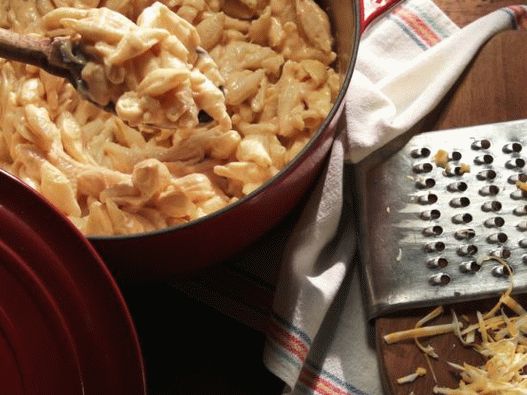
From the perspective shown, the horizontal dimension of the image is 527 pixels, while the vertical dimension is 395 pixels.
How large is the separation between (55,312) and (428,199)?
58 centimetres

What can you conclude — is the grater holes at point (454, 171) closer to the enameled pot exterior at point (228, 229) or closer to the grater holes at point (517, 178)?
the grater holes at point (517, 178)

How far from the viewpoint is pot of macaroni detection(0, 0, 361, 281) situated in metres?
0.98

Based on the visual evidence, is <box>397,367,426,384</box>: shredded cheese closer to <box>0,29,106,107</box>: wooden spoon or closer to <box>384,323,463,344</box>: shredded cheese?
<box>384,323,463,344</box>: shredded cheese

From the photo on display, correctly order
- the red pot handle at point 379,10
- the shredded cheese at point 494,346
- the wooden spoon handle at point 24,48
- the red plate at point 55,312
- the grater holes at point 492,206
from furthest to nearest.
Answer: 1. the red pot handle at point 379,10
2. the grater holes at point 492,206
3. the shredded cheese at point 494,346
4. the wooden spoon handle at point 24,48
5. the red plate at point 55,312

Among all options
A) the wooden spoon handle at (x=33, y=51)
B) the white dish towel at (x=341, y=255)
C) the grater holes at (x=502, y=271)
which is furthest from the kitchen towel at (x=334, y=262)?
the wooden spoon handle at (x=33, y=51)

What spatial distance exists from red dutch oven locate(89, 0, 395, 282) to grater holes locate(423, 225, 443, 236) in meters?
0.18

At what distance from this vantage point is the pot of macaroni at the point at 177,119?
979 mm

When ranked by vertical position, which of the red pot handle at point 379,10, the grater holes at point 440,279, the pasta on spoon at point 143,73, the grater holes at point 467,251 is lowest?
the grater holes at point 440,279

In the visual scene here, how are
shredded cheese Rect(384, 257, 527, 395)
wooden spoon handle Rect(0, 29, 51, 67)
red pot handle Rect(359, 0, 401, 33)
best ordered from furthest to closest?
1. red pot handle Rect(359, 0, 401, 33)
2. shredded cheese Rect(384, 257, 527, 395)
3. wooden spoon handle Rect(0, 29, 51, 67)

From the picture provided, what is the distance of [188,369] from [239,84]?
440 millimetres

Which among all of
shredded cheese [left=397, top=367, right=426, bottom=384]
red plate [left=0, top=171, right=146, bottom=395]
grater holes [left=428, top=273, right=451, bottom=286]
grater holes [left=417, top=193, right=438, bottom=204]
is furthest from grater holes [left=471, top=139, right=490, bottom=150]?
red plate [left=0, top=171, right=146, bottom=395]

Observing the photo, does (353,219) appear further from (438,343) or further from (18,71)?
(18,71)

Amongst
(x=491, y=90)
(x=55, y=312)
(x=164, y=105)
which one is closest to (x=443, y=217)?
(x=491, y=90)

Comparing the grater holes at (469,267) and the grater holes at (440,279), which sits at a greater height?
the grater holes at (469,267)
